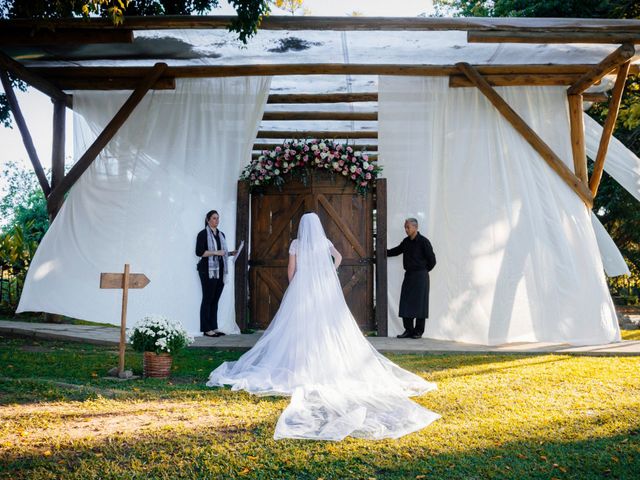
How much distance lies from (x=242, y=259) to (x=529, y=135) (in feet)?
14.4

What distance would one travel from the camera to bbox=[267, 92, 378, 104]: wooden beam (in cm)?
1008

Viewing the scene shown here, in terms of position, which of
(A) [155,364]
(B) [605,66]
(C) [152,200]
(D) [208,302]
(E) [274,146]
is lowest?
(A) [155,364]

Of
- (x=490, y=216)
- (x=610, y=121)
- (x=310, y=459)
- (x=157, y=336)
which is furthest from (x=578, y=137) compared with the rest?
(x=310, y=459)

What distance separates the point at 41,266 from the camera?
9.02 meters

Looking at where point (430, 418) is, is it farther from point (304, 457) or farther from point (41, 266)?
point (41, 266)

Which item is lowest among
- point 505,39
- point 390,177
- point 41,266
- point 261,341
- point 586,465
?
point 586,465

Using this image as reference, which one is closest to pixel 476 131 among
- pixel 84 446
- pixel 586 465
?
pixel 586 465

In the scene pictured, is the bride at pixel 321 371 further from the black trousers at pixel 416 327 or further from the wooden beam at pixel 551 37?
the wooden beam at pixel 551 37

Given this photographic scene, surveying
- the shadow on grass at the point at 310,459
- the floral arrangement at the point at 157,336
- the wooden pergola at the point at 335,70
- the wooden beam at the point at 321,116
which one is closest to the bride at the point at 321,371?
the shadow on grass at the point at 310,459

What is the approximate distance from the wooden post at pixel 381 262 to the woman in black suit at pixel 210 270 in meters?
2.12

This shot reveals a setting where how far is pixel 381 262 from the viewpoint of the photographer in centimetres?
907

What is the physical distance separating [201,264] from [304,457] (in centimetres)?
547

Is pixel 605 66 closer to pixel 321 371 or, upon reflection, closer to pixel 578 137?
pixel 578 137

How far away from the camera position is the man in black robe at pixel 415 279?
8711 mm
